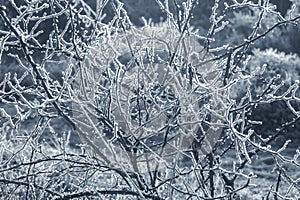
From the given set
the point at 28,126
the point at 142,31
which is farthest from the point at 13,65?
the point at 142,31

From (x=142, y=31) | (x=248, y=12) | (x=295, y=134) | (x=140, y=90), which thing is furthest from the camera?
(x=248, y=12)

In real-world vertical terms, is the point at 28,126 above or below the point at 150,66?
above

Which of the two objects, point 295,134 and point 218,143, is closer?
point 218,143

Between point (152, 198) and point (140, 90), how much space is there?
0.47m

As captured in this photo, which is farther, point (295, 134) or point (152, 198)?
point (295, 134)

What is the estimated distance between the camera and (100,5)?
2109 mm

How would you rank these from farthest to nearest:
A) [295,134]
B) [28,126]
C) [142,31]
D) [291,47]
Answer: [291,47] → [28,126] → [295,134] → [142,31]

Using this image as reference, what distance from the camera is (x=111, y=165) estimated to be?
7.20 feet

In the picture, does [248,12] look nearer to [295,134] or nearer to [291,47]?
[291,47]

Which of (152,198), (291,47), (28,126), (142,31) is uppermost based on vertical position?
(291,47)

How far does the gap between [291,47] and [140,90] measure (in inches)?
377

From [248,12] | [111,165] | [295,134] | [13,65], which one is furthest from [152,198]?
[248,12]

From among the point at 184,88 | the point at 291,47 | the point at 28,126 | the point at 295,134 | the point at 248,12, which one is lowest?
the point at 184,88

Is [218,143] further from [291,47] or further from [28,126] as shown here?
[291,47]
